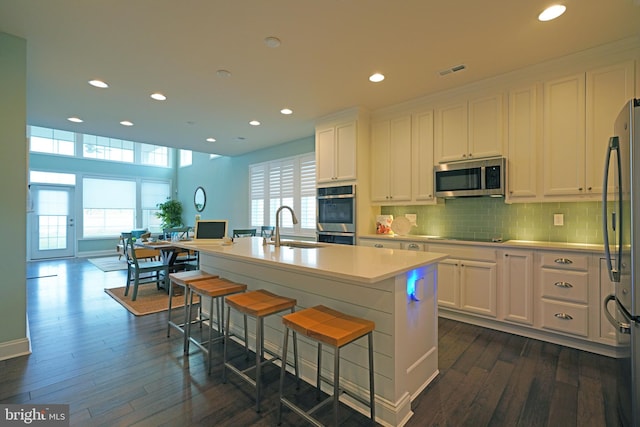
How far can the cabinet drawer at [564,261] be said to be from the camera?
256 cm

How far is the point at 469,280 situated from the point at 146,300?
14.0ft

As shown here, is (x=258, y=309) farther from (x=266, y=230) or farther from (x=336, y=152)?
(x=266, y=230)

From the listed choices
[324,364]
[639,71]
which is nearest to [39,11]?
[324,364]

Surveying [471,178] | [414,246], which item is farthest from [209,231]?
[471,178]

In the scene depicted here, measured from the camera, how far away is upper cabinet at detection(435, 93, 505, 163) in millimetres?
3207

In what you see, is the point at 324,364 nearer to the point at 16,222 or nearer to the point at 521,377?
the point at 521,377

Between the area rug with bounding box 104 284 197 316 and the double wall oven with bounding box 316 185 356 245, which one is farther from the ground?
the double wall oven with bounding box 316 185 356 245

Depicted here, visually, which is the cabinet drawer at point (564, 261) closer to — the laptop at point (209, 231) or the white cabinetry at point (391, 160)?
the white cabinetry at point (391, 160)

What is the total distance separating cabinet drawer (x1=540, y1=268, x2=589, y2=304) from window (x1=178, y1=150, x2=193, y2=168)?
9.51 metres

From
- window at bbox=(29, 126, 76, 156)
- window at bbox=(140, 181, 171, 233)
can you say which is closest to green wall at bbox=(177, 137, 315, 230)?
window at bbox=(140, 181, 171, 233)

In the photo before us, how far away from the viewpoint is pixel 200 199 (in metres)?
8.93

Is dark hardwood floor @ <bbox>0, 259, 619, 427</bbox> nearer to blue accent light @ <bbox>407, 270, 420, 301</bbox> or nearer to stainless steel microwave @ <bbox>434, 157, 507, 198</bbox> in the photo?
blue accent light @ <bbox>407, 270, 420, 301</bbox>

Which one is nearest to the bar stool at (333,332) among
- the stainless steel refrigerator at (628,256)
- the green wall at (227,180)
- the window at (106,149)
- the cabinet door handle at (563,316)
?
the stainless steel refrigerator at (628,256)

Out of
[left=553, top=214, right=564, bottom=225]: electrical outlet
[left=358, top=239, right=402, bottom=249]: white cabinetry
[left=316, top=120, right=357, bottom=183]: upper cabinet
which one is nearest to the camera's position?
[left=553, top=214, right=564, bottom=225]: electrical outlet
